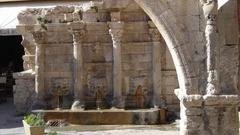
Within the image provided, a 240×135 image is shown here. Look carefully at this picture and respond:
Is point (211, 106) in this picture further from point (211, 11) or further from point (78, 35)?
point (78, 35)

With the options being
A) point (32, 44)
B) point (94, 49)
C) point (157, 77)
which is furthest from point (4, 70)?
point (157, 77)

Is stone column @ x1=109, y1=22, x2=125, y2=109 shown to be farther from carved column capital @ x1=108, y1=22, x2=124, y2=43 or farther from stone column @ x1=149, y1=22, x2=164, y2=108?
stone column @ x1=149, y1=22, x2=164, y2=108

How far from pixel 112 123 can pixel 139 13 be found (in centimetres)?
326

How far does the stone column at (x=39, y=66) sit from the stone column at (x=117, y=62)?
215 cm

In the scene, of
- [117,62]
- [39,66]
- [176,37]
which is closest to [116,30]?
[117,62]

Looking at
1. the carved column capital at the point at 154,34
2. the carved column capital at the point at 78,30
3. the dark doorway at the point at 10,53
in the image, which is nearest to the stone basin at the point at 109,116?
the carved column capital at the point at 154,34

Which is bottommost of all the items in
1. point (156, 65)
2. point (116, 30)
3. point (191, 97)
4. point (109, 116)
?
point (109, 116)

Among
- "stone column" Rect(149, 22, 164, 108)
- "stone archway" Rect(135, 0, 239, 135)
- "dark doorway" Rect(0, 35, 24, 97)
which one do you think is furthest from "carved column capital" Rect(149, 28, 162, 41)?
"dark doorway" Rect(0, 35, 24, 97)

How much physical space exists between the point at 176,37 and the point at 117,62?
8174 millimetres

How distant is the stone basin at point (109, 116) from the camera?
46.7ft

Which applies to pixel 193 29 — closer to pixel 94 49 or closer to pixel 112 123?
pixel 112 123

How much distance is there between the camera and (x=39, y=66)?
15.7 m

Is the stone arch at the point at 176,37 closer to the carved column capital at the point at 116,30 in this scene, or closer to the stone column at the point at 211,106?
the stone column at the point at 211,106

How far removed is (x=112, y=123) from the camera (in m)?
14.3
